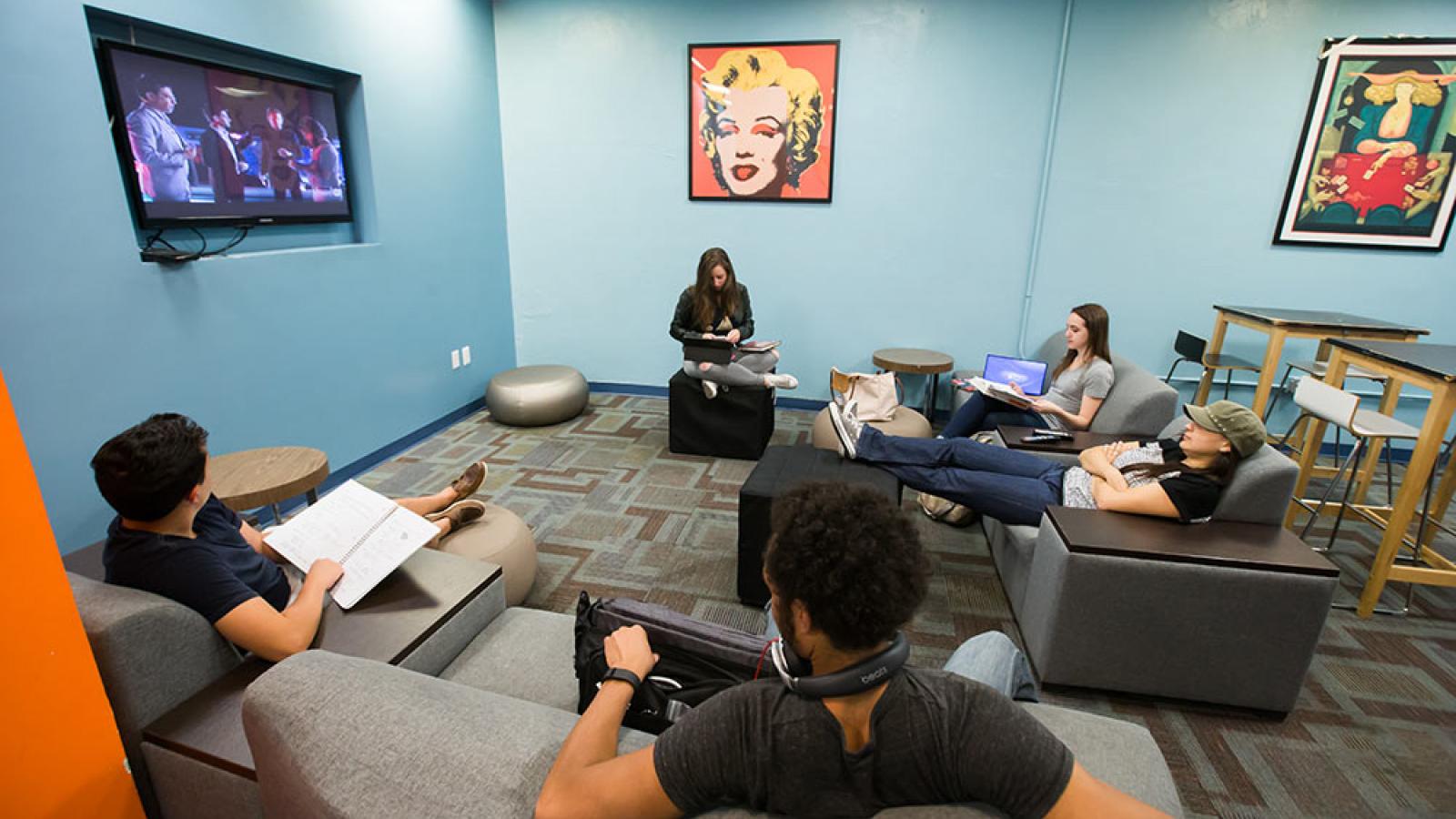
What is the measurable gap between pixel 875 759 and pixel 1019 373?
325 cm

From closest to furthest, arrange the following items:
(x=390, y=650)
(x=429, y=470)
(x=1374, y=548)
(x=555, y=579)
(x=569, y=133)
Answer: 1. (x=390, y=650)
2. (x=555, y=579)
3. (x=1374, y=548)
4. (x=429, y=470)
5. (x=569, y=133)

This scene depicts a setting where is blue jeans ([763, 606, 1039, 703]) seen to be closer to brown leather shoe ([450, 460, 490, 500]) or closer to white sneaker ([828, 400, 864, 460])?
white sneaker ([828, 400, 864, 460])

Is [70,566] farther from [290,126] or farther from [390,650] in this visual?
[290,126]

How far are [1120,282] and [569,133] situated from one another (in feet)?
12.3

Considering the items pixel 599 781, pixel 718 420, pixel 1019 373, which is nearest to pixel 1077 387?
pixel 1019 373

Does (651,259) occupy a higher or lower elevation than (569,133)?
lower

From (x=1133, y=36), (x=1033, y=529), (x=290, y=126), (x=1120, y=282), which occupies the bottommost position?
(x=1033, y=529)

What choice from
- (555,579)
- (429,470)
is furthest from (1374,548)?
(429,470)

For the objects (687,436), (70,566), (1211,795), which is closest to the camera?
(70,566)

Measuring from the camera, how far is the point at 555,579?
2553 mm

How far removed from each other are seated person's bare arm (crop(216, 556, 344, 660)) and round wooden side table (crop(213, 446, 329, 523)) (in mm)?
951

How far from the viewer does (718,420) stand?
3791 millimetres

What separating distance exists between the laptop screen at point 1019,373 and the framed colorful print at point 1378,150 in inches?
69.5

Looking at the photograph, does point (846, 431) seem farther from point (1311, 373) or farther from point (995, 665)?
point (1311, 373)
